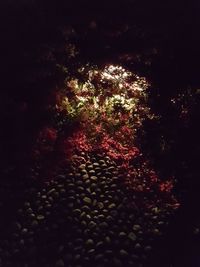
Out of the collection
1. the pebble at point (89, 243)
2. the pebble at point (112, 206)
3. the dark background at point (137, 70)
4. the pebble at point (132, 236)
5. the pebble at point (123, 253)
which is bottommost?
the pebble at point (123, 253)

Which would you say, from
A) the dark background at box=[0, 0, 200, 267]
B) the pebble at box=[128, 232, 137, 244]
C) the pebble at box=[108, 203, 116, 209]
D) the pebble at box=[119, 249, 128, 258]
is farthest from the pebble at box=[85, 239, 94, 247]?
the dark background at box=[0, 0, 200, 267]

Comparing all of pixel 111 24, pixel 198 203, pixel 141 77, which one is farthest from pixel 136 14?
pixel 198 203

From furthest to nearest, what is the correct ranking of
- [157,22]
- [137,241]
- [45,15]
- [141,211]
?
[157,22] → [45,15] → [141,211] → [137,241]

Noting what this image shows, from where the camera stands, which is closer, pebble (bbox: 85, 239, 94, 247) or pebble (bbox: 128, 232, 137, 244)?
pebble (bbox: 85, 239, 94, 247)

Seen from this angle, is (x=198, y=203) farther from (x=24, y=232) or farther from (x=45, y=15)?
(x=45, y=15)

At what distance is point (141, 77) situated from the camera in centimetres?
814

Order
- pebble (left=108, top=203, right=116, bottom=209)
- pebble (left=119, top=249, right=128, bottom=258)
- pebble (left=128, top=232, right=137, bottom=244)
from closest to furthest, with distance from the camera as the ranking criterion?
pebble (left=119, top=249, right=128, bottom=258) < pebble (left=128, top=232, right=137, bottom=244) < pebble (left=108, top=203, right=116, bottom=209)

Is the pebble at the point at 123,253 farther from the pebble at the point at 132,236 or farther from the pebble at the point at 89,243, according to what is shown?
the pebble at the point at 89,243

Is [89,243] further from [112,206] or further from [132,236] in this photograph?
[112,206]

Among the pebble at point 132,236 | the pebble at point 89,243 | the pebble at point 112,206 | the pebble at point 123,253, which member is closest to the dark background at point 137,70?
the pebble at point 132,236

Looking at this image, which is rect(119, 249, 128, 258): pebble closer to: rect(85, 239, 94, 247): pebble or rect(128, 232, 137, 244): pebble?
rect(128, 232, 137, 244): pebble

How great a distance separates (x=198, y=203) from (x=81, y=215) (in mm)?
1907

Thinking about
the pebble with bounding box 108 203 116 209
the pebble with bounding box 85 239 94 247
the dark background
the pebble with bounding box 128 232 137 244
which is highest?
the dark background

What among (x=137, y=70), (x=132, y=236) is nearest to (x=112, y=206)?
(x=132, y=236)
